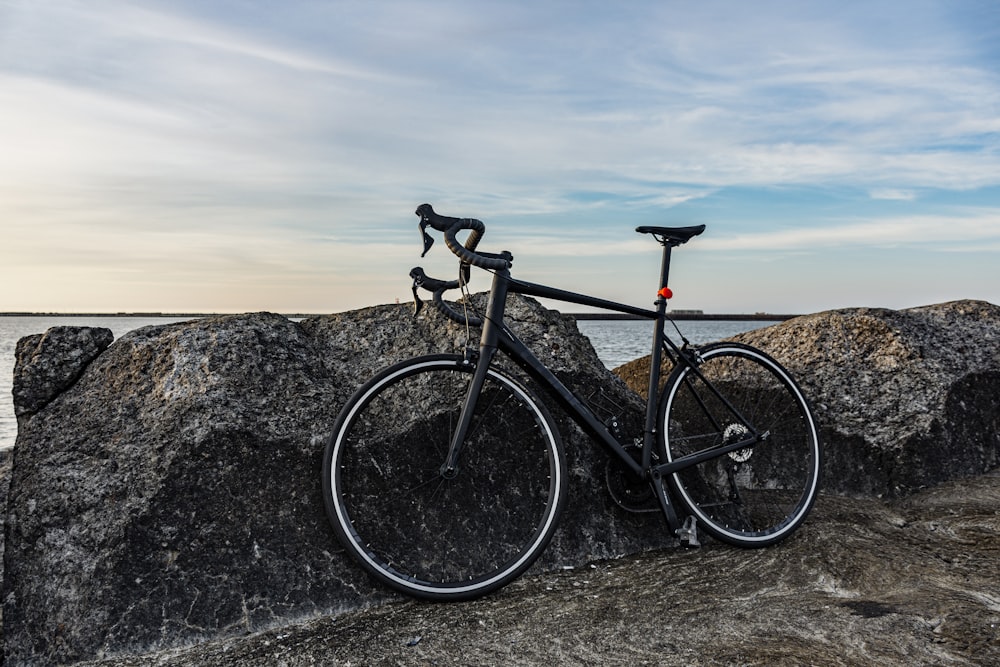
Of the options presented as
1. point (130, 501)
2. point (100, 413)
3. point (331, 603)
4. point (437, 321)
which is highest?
point (437, 321)

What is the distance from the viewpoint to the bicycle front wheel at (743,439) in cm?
464

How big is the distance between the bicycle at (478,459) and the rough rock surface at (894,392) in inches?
49.1

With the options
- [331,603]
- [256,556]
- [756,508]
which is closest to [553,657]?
[331,603]

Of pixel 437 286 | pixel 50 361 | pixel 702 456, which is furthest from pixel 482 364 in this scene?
pixel 50 361

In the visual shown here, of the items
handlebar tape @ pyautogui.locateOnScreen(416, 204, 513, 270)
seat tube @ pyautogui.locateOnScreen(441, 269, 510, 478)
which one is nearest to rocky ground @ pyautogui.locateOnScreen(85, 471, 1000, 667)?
seat tube @ pyautogui.locateOnScreen(441, 269, 510, 478)

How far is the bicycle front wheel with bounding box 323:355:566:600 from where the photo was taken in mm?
3811

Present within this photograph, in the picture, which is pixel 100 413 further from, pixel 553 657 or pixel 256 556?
pixel 553 657

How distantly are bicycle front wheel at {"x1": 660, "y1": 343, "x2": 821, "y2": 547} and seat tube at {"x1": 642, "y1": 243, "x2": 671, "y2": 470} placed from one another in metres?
0.08

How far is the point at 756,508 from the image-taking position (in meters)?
5.17

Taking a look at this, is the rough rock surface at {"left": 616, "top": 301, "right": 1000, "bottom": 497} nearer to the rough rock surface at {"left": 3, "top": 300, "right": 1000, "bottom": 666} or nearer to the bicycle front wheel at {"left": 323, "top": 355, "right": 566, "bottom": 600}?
the rough rock surface at {"left": 3, "top": 300, "right": 1000, "bottom": 666}

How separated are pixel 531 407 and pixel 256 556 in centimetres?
154

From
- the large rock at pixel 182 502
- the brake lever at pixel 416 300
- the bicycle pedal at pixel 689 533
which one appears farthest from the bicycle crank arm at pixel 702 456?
the brake lever at pixel 416 300

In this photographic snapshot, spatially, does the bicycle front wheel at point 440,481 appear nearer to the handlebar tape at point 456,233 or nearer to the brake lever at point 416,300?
the brake lever at point 416,300

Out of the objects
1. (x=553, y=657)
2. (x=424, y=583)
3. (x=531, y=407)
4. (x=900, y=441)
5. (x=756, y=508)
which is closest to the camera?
(x=553, y=657)
